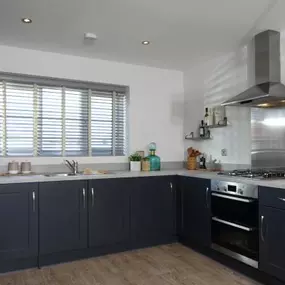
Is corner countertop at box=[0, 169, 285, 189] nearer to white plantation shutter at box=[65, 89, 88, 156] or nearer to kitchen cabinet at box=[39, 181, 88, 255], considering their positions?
kitchen cabinet at box=[39, 181, 88, 255]

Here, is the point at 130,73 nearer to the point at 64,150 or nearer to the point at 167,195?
the point at 64,150

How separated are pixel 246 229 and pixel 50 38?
265 cm

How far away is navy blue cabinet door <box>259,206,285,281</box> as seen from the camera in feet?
7.57

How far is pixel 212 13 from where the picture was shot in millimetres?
2557

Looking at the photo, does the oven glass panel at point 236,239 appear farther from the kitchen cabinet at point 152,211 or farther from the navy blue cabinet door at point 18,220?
the navy blue cabinet door at point 18,220

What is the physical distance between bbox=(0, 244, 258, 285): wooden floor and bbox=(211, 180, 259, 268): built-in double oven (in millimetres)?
208

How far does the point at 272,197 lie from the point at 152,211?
147cm

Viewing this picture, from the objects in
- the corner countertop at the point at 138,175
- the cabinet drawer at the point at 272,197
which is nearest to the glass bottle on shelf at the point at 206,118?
the corner countertop at the point at 138,175

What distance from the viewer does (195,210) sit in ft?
10.9

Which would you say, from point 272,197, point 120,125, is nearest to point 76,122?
point 120,125

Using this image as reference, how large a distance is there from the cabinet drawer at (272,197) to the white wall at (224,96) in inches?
37.8

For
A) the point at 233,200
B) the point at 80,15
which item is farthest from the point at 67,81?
the point at 233,200

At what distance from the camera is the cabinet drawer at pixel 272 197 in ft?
7.57

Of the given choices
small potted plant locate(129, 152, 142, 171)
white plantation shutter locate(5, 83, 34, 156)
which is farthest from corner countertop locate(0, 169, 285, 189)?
white plantation shutter locate(5, 83, 34, 156)
